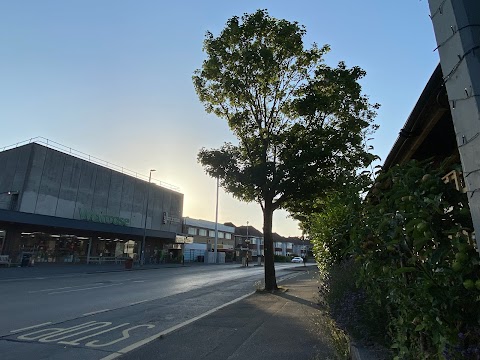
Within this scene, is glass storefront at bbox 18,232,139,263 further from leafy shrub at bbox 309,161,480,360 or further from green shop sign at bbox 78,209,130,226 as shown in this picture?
leafy shrub at bbox 309,161,480,360

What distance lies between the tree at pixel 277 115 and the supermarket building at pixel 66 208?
68.4 feet

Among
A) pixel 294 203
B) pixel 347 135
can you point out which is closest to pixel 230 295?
pixel 294 203

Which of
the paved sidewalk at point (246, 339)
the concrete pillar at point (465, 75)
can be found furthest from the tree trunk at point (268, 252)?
the concrete pillar at point (465, 75)

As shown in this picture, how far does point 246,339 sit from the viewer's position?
22.5ft

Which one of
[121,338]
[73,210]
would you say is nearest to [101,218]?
[73,210]

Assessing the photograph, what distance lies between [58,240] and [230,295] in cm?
2577

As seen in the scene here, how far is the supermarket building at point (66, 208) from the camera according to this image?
30.5 metres

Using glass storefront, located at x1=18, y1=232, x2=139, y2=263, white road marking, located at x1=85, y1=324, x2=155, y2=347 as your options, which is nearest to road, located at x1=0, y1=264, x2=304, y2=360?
white road marking, located at x1=85, y1=324, x2=155, y2=347

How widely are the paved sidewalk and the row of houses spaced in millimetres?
24705

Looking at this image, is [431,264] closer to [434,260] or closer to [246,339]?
[434,260]

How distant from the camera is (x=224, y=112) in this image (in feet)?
54.5

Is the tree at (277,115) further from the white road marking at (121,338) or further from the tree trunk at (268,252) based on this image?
the white road marking at (121,338)

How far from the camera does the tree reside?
14.3 m

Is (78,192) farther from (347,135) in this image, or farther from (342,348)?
(342,348)
